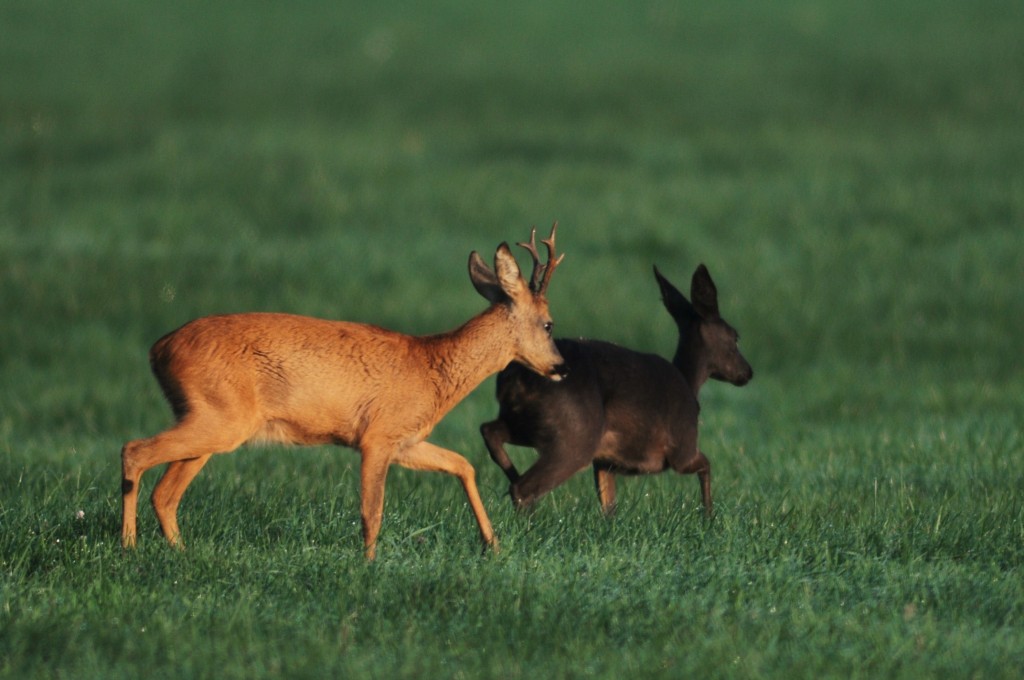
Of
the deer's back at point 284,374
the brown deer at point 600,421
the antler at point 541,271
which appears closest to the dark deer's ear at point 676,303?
the brown deer at point 600,421

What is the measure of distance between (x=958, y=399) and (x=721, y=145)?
29.9 feet

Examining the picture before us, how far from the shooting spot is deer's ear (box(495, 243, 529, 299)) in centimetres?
703

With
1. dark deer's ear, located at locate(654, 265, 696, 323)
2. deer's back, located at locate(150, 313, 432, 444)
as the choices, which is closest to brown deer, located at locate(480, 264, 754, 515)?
dark deer's ear, located at locate(654, 265, 696, 323)

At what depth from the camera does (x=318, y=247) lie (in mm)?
16562

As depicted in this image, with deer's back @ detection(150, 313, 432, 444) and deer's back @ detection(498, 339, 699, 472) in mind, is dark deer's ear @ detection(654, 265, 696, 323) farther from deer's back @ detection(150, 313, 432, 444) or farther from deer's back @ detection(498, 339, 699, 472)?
deer's back @ detection(150, 313, 432, 444)

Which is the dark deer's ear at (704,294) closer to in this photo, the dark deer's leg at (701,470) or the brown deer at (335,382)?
the dark deer's leg at (701,470)

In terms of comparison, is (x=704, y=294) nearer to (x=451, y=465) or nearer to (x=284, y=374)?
(x=451, y=465)

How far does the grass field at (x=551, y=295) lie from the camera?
5.87 meters

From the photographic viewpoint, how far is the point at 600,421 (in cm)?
763

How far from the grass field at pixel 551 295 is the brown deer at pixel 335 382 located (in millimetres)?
295

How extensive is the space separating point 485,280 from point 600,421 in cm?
88

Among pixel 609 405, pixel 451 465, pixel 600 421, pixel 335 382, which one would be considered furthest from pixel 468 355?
pixel 609 405

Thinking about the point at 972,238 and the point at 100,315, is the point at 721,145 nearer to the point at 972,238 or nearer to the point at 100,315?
the point at 972,238

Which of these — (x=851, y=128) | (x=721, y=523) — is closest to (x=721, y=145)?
(x=851, y=128)
